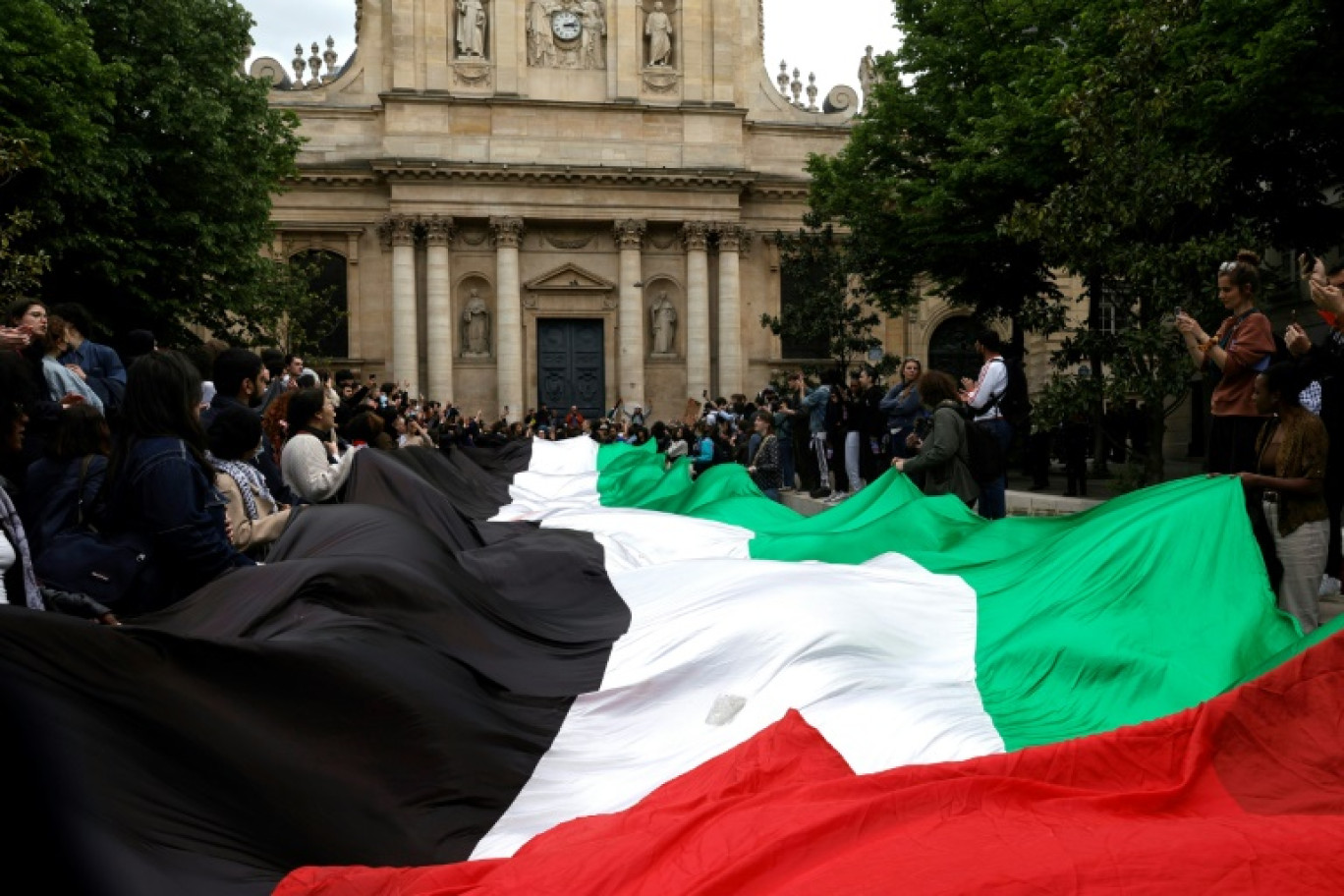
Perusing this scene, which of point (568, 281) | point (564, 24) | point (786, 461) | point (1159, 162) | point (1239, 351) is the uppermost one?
point (564, 24)

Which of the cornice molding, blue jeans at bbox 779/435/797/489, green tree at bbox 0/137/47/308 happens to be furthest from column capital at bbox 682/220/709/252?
green tree at bbox 0/137/47/308

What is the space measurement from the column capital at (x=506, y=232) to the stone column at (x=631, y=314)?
3547 millimetres

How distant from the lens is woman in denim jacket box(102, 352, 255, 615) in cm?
476

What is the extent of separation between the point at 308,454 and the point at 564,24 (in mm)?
37177

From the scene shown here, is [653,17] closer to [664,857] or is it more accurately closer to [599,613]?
[599,613]

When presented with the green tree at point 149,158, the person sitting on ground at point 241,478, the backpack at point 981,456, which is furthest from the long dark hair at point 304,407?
the green tree at point 149,158

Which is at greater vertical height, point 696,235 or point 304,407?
point 696,235

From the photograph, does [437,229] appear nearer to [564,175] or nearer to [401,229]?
[401,229]

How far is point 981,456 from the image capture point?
31.4 ft

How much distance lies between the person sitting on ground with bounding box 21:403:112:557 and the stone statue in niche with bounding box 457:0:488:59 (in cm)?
3864

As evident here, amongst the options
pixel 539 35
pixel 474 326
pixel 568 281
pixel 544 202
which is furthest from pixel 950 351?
pixel 539 35

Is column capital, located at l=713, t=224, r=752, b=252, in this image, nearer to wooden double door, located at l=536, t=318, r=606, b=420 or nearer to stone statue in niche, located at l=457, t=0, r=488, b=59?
wooden double door, located at l=536, t=318, r=606, b=420

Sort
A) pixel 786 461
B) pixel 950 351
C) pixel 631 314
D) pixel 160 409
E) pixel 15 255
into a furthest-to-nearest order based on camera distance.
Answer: pixel 950 351, pixel 631 314, pixel 786 461, pixel 15 255, pixel 160 409

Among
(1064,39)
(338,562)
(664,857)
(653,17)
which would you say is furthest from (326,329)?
(664,857)
